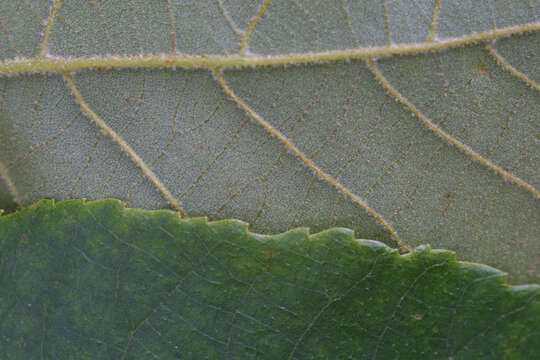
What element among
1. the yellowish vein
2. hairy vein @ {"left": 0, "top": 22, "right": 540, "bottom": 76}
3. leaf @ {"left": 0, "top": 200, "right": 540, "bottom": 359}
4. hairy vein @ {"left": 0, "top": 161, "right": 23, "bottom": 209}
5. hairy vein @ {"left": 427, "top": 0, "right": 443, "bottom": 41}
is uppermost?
hairy vein @ {"left": 427, "top": 0, "right": 443, "bottom": 41}

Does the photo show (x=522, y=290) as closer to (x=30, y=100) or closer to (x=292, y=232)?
(x=292, y=232)

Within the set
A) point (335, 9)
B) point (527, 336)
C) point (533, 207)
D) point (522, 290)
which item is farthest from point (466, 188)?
point (335, 9)

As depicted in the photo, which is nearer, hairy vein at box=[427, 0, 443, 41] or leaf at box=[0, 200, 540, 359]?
leaf at box=[0, 200, 540, 359]

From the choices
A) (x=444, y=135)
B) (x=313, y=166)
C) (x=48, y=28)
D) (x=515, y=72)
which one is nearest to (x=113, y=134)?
(x=48, y=28)

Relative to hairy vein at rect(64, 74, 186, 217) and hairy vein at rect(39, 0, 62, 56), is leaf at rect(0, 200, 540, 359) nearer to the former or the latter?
hairy vein at rect(64, 74, 186, 217)

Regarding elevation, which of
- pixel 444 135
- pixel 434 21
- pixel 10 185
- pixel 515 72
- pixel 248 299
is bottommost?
pixel 248 299

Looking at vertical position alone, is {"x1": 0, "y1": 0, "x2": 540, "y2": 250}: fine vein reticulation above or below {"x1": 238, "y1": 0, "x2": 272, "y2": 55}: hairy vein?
below

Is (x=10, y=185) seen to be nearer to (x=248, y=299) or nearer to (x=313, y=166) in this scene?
(x=248, y=299)

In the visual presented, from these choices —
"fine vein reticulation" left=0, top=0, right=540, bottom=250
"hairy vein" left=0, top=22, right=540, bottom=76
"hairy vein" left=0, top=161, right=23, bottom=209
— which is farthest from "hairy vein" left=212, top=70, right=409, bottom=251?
"hairy vein" left=0, top=161, right=23, bottom=209
